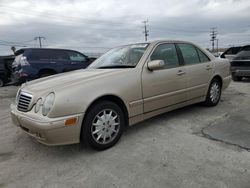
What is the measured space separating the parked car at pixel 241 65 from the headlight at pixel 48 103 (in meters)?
8.29

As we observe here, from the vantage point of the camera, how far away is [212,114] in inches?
191

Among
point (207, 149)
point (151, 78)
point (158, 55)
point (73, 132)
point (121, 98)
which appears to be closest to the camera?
point (73, 132)

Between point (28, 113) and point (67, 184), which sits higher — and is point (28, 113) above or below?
above

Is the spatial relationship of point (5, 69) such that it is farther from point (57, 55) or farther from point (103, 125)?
point (103, 125)

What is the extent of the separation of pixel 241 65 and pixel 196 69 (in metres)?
5.54

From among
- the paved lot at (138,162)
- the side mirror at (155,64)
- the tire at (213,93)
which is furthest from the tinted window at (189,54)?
the paved lot at (138,162)

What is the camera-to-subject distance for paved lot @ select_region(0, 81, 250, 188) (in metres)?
2.62

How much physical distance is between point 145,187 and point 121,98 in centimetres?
139

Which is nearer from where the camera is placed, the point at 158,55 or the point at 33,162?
the point at 33,162

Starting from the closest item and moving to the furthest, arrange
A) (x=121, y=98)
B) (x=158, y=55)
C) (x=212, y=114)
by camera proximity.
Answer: (x=121, y=98)
(x=158, y=55)
(x=212, y=114)

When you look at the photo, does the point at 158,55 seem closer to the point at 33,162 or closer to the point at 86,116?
the point at 86,116

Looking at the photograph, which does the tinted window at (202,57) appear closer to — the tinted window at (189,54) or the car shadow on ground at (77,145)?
the tinted window at (189,54)

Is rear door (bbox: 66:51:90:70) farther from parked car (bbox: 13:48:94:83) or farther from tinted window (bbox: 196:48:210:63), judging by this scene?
tinted window (bbox: 196:48:210:63)

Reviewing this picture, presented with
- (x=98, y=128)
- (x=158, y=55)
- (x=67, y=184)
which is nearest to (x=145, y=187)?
(x=67, y=184)
